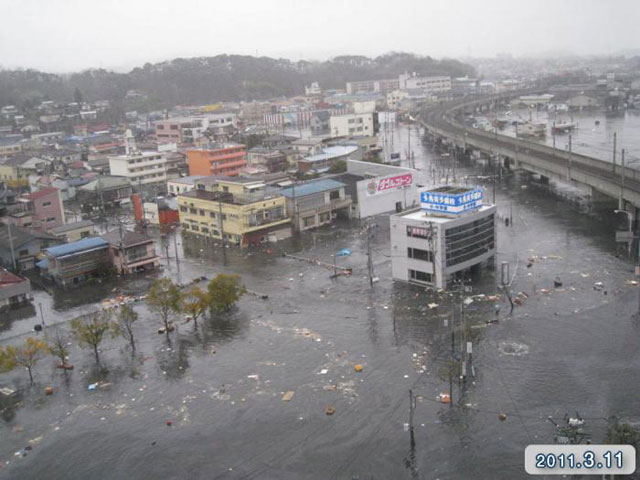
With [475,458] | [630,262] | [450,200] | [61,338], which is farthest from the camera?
[630,262]

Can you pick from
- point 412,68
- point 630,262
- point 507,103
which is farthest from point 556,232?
point 412,68

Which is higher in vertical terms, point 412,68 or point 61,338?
point 412,68

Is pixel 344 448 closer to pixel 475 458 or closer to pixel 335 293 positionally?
pixel 475 458

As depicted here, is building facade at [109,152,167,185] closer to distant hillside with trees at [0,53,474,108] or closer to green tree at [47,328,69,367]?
green tree at [47,328,69,367]

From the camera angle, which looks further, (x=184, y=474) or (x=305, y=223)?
(x=305, y=223)

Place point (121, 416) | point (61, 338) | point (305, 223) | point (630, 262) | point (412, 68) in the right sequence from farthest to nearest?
point (412, 68), point (305, 223), point (630, 262), point (61, 338), point (121, 416)

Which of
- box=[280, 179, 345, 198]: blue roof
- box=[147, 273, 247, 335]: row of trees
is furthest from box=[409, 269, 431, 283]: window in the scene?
box=[280, 179, 345, 198]: blue roof

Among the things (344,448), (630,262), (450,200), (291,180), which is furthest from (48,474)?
(291,180)
